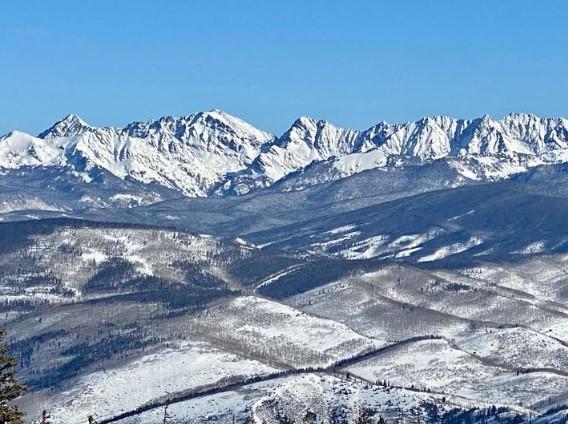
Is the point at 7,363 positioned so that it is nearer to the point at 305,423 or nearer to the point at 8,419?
the point at 8,419

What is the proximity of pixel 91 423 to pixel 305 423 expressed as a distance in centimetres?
1089

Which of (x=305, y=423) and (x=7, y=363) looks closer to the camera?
(x=7, y=363)

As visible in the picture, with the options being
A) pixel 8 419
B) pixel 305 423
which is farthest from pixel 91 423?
pixel 305 423

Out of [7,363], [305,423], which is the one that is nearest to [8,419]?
[7,363]

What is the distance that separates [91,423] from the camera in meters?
55.3

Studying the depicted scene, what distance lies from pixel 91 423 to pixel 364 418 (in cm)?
1475

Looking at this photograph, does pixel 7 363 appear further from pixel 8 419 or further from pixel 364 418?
pixel 364 418

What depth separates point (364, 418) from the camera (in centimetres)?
6469

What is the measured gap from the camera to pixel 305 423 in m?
62.0

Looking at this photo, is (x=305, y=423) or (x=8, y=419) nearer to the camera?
(x=8, y=419)

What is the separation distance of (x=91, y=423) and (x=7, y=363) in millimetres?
4858

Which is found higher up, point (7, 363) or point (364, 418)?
point (7, 363)

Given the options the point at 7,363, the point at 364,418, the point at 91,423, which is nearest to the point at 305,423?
the point at 364,418

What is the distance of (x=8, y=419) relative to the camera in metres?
53.8
